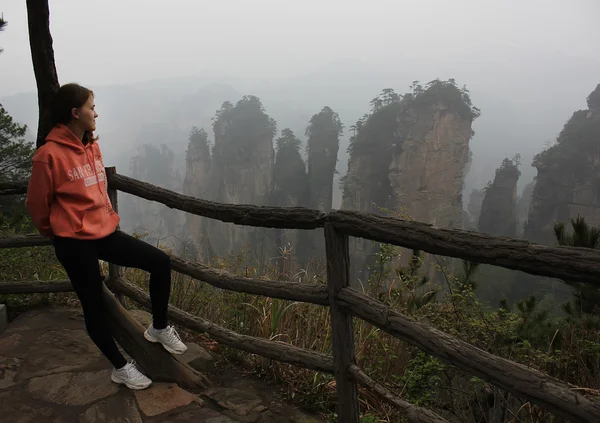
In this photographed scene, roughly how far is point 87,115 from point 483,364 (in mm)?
1993

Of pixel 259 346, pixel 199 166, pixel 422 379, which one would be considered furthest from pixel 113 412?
pixel 199 166

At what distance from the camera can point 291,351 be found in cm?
229

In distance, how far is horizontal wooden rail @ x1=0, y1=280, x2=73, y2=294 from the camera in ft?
10.8

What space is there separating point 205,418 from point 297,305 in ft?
3.52

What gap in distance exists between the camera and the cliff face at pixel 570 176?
115ft

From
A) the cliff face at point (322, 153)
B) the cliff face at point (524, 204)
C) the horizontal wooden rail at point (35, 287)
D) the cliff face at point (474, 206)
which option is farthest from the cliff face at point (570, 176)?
the horizontal wooden rail at point (35, 287)

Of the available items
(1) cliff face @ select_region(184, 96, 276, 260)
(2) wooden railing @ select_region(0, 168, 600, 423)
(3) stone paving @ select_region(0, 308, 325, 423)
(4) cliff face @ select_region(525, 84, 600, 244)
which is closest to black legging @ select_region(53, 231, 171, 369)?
(3) stone paving @ select_region(0, 308, 325, 423)

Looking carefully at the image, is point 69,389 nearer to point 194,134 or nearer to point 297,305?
point 297,305

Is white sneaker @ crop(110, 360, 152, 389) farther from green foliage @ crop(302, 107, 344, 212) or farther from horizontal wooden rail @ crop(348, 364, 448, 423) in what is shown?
green foliage @ crop(302, 107, 344, 212)

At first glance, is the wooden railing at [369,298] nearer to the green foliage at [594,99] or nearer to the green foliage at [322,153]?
the green foliage at [594,99]

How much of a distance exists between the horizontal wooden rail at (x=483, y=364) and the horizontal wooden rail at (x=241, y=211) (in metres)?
0.38

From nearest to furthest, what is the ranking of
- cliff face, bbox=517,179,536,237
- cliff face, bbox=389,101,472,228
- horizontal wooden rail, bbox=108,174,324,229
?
1. horizontal wooden rail, bbox=108,174,324,229
2. cliff face, bbox=389,101,472,228
3. cliff face, bbox=517,179,536,237

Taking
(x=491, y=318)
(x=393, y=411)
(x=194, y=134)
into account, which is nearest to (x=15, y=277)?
(x=393, y=411)

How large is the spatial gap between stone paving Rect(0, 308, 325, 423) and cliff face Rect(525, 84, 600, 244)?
125 ft
